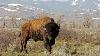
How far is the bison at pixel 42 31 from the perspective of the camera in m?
16.4

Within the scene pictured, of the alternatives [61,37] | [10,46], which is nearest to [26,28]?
[10,46]

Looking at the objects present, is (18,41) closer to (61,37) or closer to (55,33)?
(55,33)

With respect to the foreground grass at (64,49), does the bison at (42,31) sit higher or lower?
higher

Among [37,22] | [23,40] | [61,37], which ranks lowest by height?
[61,37]

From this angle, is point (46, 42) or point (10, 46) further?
point (10, 46)

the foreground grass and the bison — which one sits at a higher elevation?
the bison

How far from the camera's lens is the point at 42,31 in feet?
55.5

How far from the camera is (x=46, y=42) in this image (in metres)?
16.5

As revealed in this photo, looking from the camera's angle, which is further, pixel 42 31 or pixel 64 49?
pixel 42 31

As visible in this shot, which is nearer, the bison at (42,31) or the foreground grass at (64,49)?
the foreground grass at (64,49)

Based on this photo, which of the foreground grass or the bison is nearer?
the foreground grass

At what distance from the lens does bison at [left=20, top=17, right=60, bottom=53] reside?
16.4 meters

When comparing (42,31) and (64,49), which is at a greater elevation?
(42,31)

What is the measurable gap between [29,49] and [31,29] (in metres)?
1.63
